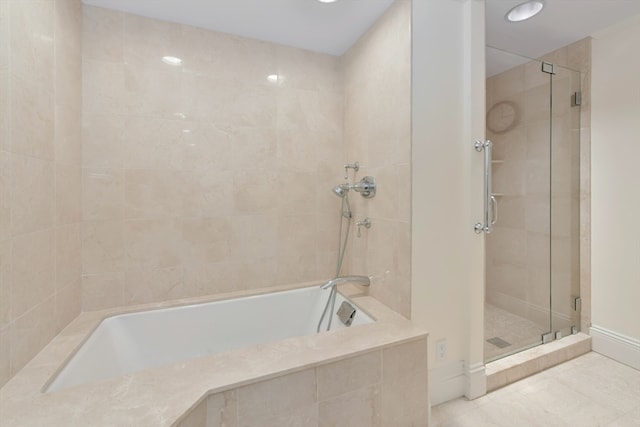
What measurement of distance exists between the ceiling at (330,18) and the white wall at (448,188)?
1.21 feet

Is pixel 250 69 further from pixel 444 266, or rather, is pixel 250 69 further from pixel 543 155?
pixel 543 155

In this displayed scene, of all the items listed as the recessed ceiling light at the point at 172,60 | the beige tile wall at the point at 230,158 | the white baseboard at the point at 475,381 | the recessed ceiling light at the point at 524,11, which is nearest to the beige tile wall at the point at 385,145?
the beige tile wall at the point at 230,158

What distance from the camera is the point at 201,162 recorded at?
5.99ft

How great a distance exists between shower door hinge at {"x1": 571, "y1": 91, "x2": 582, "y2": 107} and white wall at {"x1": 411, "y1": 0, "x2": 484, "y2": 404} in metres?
1.17

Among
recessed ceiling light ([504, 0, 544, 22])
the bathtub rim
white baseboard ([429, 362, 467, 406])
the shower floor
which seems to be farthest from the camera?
the shower floor

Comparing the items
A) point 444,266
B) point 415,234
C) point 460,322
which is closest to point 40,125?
point 415,234

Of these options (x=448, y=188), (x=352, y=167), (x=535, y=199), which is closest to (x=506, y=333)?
(x=535, y=199)

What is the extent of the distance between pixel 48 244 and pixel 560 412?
2662 millimetres

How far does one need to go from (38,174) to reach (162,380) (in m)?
1.01

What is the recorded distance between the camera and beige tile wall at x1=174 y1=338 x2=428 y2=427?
1.02 metres

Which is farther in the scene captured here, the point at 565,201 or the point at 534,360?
the point at 565,201

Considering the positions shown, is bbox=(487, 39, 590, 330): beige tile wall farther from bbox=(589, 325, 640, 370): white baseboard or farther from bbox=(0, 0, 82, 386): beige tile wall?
bbox=(0, 0, 82, 386): beige tile wall

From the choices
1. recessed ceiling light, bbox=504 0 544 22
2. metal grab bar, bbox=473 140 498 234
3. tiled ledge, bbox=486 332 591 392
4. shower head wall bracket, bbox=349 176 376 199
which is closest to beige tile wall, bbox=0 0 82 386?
shower head wall bracket, bbox=349 176 376 199

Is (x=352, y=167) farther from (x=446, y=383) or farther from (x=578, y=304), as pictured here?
(x=578, y=304)
